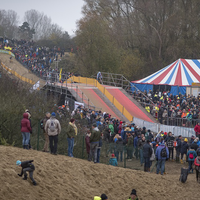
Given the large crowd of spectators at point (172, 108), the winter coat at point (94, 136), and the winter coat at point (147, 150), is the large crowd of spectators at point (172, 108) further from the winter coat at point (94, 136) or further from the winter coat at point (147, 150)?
the winter coat at point (94, 136)

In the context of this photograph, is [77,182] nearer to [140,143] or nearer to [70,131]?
[70,131]

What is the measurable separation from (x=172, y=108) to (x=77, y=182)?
18688mm

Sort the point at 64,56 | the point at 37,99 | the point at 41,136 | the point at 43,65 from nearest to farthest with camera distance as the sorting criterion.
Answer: the point at 41,136 → the point at 37,99 → the point at 43,65 → the point at 64,56

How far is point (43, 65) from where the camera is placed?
52.8 meters

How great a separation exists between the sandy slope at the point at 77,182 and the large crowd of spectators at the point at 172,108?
36.1 feet

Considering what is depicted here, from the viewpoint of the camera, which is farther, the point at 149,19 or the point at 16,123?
the point at 149,19

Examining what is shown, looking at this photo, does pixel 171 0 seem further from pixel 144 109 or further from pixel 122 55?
pixel 144 109

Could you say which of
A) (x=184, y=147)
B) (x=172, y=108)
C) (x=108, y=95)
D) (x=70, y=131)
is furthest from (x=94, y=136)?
(x=108, y=95)

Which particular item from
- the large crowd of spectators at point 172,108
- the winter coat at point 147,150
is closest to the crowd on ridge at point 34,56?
the large crowd of spectators at point 172,108

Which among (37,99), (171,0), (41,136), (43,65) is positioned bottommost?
(41,136)

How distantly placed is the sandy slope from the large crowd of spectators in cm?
1101

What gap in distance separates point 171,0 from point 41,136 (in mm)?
43117

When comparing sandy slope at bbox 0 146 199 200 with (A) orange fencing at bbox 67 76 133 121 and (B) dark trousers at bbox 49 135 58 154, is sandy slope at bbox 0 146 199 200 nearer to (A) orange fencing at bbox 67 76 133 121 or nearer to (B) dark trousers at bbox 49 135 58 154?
(B) dark trousers at bbox 49 135 58 154

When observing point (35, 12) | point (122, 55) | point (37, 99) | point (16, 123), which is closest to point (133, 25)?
point (122, 55)
